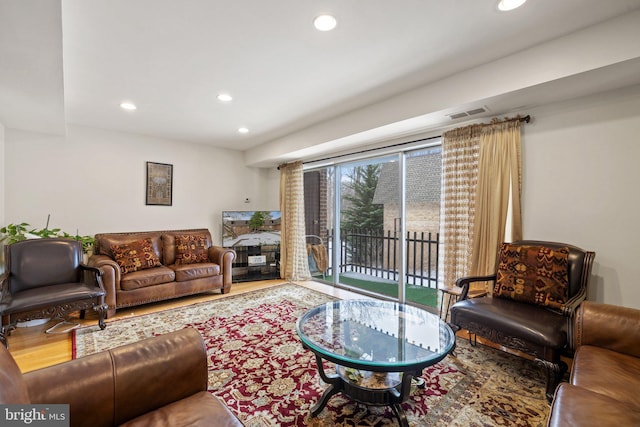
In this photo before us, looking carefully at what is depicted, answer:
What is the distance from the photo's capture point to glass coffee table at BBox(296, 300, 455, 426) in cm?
154

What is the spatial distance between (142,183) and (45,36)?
122 inches

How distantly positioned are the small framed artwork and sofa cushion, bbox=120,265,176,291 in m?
1.32

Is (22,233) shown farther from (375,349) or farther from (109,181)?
(375,349)

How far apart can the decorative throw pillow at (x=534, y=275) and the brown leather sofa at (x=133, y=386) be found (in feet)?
7.62

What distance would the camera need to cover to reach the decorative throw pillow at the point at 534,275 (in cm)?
215

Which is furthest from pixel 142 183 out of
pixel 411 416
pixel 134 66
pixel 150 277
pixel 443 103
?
pixel 411 416

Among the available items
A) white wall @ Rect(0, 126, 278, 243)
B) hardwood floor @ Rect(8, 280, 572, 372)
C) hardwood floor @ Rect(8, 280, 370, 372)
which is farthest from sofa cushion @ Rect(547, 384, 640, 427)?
white wall @ Rect(0, 126, 278, 243)

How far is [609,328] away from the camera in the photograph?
5.26ft

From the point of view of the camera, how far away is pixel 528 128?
2.62m

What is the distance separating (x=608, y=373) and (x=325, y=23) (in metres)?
2.51

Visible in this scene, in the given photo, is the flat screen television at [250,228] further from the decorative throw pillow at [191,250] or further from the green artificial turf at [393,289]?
the green artificial turf at [393,289]

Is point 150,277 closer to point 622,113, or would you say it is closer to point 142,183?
point 142,183

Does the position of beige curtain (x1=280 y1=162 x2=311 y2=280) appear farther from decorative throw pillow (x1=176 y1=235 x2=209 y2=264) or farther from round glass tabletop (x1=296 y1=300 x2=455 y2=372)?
round glass tabletop (x1=296 y1=300 x2=455 y2=372)

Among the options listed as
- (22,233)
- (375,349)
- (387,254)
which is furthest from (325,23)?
(22,233)
